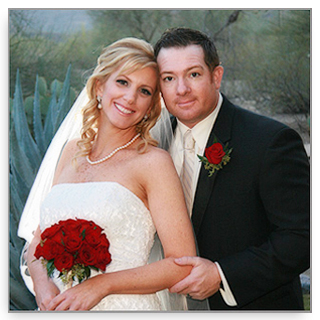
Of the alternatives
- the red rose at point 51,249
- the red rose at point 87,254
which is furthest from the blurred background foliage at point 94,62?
the red rose at point 87,254

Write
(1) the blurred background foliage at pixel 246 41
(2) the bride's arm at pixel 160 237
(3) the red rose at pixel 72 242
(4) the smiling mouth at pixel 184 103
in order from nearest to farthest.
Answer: (3) the red rose at pixel 72 242 < (2) the bride's arm at pixel 160 237 < (4) the smiling mouth at pixel 184 103 < (1) the blurred background foliage at pixel 246 41

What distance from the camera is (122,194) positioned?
2.23 meters

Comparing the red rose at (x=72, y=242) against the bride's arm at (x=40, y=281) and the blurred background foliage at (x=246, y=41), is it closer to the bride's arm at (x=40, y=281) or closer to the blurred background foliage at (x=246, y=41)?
the bride's arm at (x=40, y=281)

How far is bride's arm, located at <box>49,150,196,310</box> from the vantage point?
221 cm

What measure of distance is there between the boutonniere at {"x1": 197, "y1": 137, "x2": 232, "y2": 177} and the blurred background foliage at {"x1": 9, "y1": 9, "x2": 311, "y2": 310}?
1.08ft

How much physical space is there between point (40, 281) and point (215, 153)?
43.7 inches

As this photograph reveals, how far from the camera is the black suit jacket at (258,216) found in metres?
2.32

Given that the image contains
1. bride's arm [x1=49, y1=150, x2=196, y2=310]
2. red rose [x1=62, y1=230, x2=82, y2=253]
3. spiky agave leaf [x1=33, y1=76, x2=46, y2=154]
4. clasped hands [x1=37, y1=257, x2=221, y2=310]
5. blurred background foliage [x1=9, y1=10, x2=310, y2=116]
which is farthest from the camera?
spiky agave leaf [x1=33, y1=76, x2=46, y2=154]

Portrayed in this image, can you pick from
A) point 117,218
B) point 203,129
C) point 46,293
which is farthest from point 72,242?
point 203,129

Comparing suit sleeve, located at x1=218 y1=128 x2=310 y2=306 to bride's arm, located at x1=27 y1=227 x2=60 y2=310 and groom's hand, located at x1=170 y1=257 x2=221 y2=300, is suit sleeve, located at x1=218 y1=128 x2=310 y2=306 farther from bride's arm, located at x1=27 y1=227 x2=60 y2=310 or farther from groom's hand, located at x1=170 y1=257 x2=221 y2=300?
bride's arm, located at x1=27 y1=227 x2=60 y2=310

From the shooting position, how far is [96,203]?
7.32 ft

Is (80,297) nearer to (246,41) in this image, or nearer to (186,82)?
(186,82)

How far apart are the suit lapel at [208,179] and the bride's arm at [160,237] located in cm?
17

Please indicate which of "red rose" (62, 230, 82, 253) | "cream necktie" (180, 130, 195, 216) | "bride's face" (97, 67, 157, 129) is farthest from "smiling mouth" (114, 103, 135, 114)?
"red rose" (62, 230, 82, 253)
